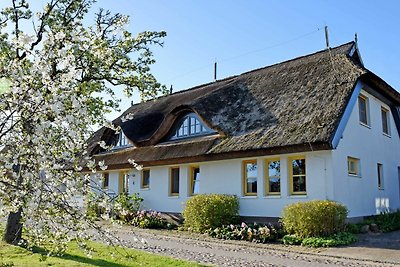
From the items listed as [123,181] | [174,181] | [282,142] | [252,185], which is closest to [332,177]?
[282,142]

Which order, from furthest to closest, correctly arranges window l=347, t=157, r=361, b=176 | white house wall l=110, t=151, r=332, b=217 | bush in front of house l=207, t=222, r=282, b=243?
window l=347, t=157, r=361, b=176 → white house wall l=110, t=151, r=332, b=217 → bush in front of house l=207, t=222, r=282, b=243

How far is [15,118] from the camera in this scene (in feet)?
15.5

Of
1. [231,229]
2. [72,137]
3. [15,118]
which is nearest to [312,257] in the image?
[231,229]

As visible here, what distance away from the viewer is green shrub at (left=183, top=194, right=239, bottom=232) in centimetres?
1443

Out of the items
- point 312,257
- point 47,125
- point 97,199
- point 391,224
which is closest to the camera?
point 47,125

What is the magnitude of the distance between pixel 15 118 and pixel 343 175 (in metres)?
11.9

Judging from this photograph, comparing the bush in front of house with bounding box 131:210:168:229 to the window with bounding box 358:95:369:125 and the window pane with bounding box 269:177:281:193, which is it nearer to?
the window pane with bounding box 269:177:281:193

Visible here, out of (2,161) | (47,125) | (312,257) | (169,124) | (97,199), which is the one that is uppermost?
(169,124)

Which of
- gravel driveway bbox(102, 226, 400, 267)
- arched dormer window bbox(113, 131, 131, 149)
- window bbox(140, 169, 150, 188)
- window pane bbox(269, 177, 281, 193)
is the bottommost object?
gravel driveway bbox(102, 226, 400, 267)

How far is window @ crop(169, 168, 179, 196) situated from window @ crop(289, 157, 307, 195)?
245 inches

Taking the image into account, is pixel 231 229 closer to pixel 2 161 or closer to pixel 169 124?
pixel 169 124

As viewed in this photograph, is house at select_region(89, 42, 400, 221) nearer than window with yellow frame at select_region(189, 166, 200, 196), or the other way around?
house at select_region(89, 42, 400, 221)

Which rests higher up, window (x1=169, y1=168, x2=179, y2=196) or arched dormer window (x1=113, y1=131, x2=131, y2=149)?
arched dormer window (x1=113, y1=131, x2=131, y2=149)


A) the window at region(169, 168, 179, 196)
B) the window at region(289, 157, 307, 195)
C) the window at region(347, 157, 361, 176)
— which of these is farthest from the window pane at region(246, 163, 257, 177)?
the window at region(169, 168, 179, 196)
